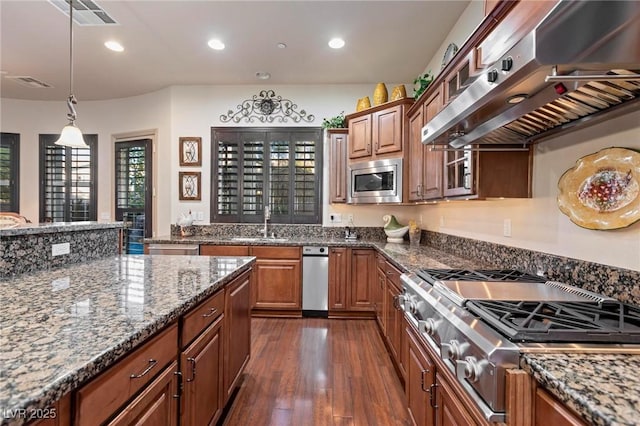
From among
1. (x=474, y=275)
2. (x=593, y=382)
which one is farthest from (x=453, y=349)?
(x=474, y=275)

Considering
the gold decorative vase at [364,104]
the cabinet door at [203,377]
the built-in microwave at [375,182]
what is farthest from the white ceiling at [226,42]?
the cabinet door at [203,377]

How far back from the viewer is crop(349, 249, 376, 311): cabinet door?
3.59 metres

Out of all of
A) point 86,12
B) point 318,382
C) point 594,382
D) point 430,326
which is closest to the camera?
point 594,382

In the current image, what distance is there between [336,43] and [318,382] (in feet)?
10.1

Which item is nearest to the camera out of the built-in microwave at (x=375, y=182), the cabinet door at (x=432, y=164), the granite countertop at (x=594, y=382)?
the granite countertop at (x=594, y=382)

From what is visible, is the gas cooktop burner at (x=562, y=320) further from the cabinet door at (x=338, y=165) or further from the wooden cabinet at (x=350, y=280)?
the cabinet door at (x=338, y=165)

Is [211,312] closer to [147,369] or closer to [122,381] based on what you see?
[147,369]

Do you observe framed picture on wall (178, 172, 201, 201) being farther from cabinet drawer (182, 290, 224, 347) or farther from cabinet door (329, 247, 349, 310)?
cabinet drawer (182, 290, 224, 347)

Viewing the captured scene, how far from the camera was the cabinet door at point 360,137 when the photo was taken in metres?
3.59

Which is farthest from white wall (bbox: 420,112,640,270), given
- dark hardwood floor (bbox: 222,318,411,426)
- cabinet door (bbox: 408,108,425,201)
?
dark hardwood floor (bbox: 222,318,411,426)

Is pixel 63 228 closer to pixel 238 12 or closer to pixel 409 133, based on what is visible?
pixel 238 12

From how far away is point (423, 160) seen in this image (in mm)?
2742

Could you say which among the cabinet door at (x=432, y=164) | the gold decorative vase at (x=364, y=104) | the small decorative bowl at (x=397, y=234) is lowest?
the small decorative bowl at (x=397, y=234)

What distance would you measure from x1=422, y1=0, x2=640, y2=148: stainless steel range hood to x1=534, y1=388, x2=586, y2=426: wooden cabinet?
846 mm
